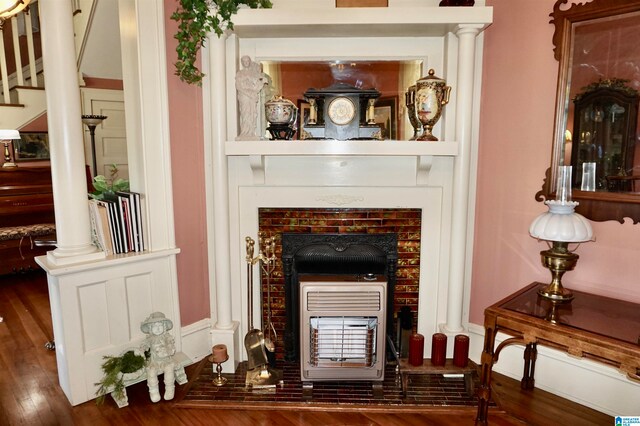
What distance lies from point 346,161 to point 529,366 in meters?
1.55

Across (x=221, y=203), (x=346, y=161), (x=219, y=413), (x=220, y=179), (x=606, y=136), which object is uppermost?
(x=606, y=136)

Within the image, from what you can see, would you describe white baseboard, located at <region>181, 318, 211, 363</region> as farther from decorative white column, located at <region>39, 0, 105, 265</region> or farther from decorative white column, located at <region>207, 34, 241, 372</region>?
decorative white column, located at <region>39, 0, 105, 265</region>

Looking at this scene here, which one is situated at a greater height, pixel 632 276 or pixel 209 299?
pixel 632 276

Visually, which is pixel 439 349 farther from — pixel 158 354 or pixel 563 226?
pixel 158 354

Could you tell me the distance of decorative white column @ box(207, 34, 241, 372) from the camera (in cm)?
225

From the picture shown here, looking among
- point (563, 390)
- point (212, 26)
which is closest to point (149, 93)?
point (212, 26)

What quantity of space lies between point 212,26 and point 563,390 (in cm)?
267

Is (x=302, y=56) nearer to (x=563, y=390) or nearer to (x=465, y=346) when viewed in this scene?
(x=465, y=346)

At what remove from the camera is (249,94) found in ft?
7.42

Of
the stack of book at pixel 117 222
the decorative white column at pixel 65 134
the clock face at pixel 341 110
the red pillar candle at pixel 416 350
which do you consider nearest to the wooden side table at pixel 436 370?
the red pillar candle at pixel 416 350

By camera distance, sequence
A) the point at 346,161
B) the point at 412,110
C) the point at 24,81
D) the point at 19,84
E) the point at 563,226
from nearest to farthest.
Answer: the point at 563,226
the point at 412,110
the point at 346,161
the point at 19,84
the point at 24,81

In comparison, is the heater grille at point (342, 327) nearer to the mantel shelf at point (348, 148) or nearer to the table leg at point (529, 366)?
the mantel shelf at point (348, 148)

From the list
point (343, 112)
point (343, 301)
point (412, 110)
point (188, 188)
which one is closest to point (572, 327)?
point (343, 301)

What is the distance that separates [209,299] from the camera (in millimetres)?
2689
